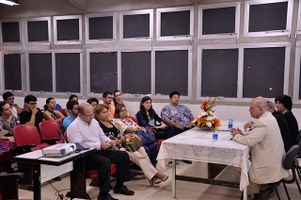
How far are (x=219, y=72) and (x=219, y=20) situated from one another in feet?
3.36

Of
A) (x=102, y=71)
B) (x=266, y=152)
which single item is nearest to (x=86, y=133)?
(x=266, y=152)

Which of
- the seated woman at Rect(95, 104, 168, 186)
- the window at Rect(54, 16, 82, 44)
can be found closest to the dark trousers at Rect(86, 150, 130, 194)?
the seated woman at Rect(95, 104, 168, 186)

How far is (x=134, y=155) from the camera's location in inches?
162

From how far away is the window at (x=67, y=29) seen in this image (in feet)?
24.1

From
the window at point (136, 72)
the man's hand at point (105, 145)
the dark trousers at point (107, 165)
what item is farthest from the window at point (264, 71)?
the man's hand at point (105, 145)

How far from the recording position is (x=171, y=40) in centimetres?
651

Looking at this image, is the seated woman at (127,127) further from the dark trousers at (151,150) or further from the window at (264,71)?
the window at (264,71)

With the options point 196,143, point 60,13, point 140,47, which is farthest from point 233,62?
point 60,13

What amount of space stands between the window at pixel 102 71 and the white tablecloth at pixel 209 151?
3.63 metres

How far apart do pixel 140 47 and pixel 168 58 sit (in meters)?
0.68

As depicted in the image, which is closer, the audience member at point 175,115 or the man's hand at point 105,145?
the man's hand at point 105,145

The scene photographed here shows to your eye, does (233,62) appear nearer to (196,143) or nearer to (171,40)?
(171,40)

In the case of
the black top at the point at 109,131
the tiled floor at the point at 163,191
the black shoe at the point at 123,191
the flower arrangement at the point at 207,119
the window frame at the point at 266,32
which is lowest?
the tiled floor at the point at 163,191

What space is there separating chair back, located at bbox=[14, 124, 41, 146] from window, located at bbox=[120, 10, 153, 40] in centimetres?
337
